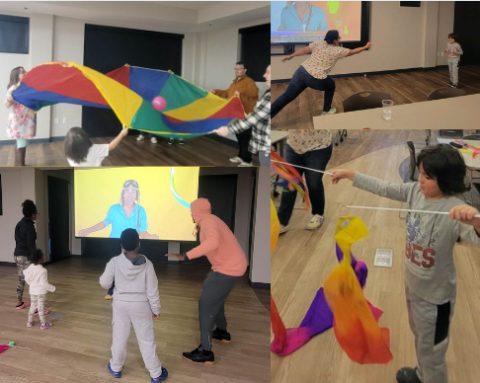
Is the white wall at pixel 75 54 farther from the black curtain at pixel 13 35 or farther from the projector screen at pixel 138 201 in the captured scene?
the projector screen at pixel 138 201

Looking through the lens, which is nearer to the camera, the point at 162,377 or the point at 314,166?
the point at 314,166

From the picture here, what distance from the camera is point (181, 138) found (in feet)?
7.50

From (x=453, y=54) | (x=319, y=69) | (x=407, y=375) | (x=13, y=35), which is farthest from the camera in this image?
(x=13, y=35)

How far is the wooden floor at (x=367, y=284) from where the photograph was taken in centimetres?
208

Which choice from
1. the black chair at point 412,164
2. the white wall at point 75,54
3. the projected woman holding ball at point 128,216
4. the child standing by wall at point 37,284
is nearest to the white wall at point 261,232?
the white wall at point 75,54

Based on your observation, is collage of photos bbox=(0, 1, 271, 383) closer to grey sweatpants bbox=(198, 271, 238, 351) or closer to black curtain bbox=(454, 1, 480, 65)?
grey sweatpants bbox=(198, 271, 238, 351)

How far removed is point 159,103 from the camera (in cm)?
224

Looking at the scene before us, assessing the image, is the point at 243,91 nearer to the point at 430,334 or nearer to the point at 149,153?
the point at 149,153

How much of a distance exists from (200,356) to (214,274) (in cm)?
38

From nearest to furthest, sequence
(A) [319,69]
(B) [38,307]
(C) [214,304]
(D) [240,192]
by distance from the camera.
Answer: (A) [319,69], (D) [240,192], (C) [214,304], (B) [38,307]

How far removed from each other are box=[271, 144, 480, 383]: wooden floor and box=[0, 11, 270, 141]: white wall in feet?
1.74

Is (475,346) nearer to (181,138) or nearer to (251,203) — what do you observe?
(251,203)

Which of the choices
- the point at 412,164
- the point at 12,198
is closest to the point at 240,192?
the point at 412,164

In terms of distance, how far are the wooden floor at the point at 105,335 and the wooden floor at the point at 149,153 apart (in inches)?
20.5
